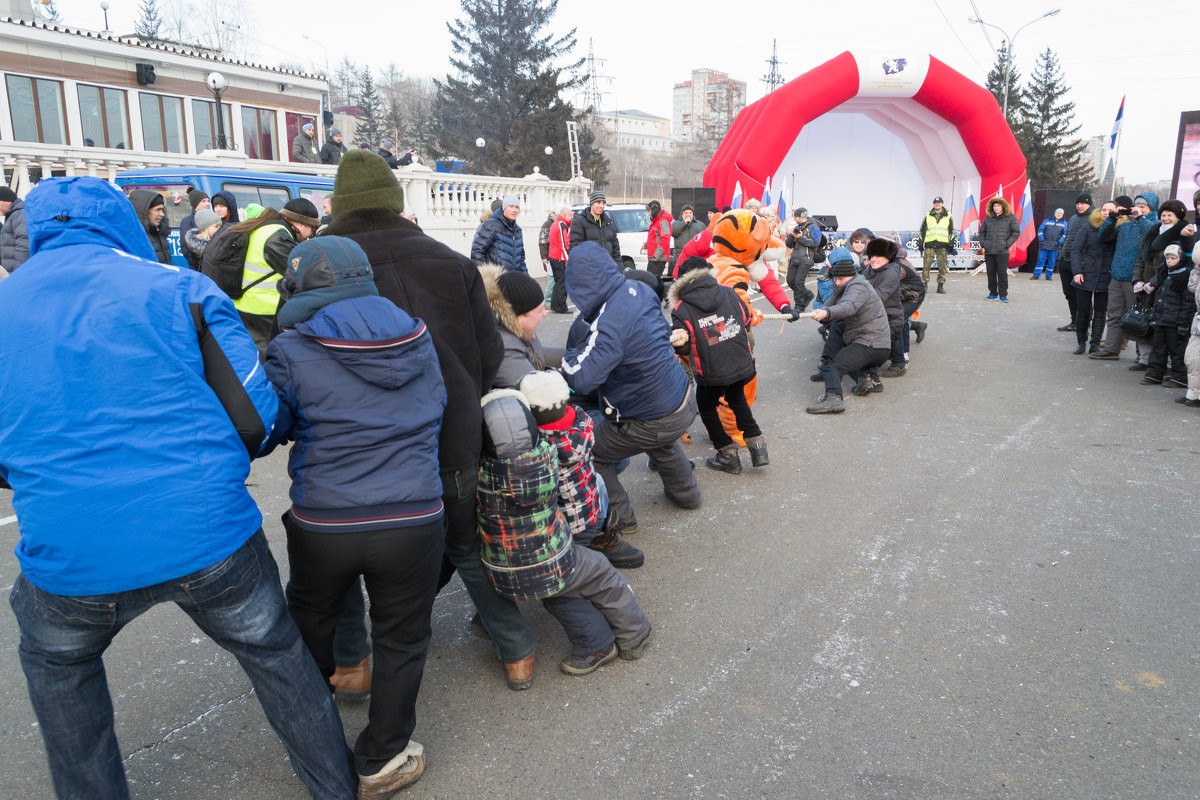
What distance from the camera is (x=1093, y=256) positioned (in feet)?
29.8

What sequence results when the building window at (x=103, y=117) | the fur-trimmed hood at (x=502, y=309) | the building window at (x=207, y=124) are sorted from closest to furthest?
1. the fur-trimmed hood at (x=502, y=309)
2. the building window at (x=103, y=117)
3. the building window at (x=207, y=124)

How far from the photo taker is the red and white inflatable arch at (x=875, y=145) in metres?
18.3

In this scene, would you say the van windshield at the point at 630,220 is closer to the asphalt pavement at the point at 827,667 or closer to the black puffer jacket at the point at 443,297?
the asphalt pavement at the point at 827,667

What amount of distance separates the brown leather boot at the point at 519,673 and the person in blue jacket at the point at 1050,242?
17.5 m

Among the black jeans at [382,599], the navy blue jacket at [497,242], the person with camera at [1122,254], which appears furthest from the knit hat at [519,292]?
the person with camera at [1122,254]

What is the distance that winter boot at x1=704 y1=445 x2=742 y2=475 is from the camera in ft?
18.4

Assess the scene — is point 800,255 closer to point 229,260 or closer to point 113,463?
point 229,260

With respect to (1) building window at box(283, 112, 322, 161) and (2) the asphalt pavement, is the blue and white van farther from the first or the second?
(1) building window at box(283, 112, 322, 161)

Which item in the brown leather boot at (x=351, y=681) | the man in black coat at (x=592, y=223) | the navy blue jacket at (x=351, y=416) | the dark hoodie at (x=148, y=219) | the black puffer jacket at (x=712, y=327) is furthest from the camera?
the man in black coat at (x=592, y=223)

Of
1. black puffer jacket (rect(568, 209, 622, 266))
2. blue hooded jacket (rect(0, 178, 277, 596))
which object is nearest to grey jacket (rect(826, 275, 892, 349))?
black puffer jacket (rect(568, 209, 622, 266))

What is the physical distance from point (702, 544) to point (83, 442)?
10.6 feet

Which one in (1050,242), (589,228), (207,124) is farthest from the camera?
(207,124)

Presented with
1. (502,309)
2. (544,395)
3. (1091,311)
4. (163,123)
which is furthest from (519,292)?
(163,123)

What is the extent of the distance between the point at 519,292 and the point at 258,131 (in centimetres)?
2595
